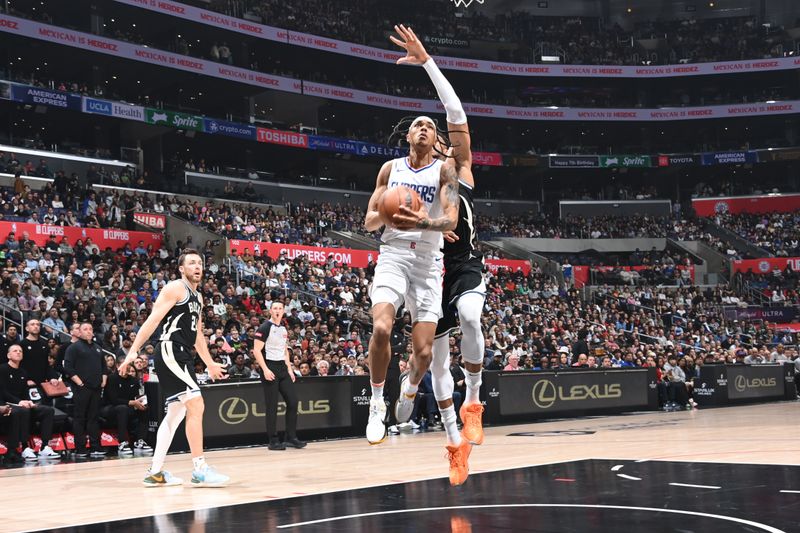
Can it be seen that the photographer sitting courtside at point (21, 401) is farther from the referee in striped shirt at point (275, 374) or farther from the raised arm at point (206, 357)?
the raised arm at point (206, 357)

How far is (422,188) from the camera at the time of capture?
23.6ft

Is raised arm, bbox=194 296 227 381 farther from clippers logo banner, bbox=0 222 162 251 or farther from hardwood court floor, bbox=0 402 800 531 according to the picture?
clippers logo banner, bbox=0 222 162 251

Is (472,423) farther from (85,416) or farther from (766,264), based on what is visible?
(766,264)

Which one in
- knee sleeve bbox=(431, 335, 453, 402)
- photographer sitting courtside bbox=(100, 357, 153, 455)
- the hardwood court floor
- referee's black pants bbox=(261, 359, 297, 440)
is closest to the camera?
knee sleeve bbox=(431, 335, 453, 402)

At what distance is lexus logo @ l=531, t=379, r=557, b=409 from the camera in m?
20.0

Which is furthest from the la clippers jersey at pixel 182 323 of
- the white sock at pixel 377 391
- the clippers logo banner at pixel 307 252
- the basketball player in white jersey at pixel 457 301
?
the clippers logo banner at pixel 307 252

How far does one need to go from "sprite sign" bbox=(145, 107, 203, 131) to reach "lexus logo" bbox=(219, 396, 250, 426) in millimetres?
27376

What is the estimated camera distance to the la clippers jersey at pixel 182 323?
31.4ft

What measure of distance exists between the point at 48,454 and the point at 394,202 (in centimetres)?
964

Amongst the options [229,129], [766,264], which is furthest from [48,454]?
[766,264]

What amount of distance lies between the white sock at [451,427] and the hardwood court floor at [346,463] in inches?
58.7

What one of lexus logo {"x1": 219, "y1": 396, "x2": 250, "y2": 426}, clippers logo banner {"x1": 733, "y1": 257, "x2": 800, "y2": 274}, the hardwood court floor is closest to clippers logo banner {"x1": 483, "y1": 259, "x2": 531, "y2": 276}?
clippers logo banner {"x1": 733, "y1": 257, "x2": 800, "y2": 274}

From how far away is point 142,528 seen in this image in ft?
22.3

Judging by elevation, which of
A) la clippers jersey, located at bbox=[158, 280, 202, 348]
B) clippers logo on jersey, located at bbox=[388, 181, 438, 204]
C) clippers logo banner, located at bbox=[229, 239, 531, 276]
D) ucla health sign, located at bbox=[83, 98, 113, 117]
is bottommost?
la clippers jersey, located at bbox=[158, 280, 202, 348]
